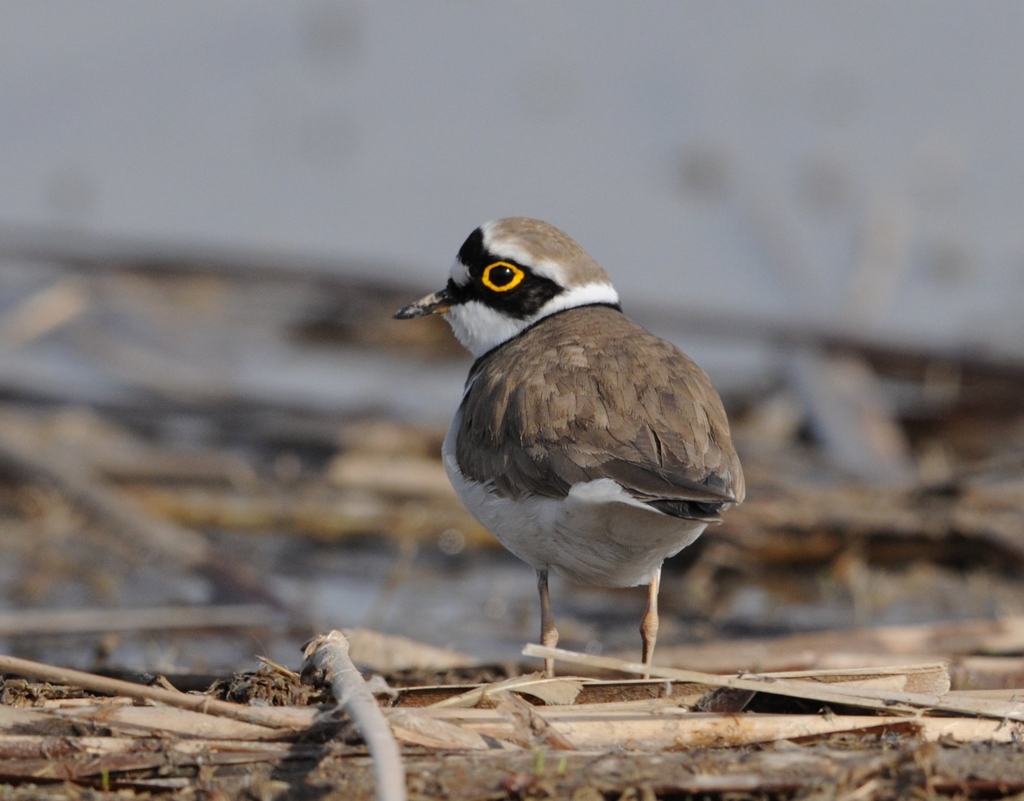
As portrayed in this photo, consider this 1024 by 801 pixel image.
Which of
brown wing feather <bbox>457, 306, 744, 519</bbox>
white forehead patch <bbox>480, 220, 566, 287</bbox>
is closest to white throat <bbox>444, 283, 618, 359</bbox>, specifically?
white forehead patch <bbox>480, 220, 566, 287</bbox>

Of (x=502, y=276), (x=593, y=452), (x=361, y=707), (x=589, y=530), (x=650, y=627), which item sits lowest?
(x=361, y=707)

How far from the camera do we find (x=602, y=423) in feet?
12.7

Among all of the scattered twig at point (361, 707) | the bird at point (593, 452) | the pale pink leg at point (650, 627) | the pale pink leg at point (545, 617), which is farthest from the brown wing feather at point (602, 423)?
the scattered twig at point (361, 707)

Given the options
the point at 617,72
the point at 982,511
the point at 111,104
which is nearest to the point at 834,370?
the point at 982,511

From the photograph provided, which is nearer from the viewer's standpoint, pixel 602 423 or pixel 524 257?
pixel 602 423

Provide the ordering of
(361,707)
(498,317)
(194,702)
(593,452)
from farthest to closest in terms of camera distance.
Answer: (498,317) → (593,452) → (194,702) → (361,707)

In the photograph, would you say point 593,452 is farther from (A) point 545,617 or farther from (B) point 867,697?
(B) point 867,697

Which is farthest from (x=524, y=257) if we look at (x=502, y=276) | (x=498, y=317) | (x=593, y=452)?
(x=593, y=452)

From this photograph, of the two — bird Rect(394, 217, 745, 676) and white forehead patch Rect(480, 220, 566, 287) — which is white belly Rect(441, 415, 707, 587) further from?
white forehead patch Rect(480, 220, 566, 287)

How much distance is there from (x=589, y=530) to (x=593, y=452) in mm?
215

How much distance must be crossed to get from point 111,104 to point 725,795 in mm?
12552

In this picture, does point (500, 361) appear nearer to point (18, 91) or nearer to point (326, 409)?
point (326, 409)

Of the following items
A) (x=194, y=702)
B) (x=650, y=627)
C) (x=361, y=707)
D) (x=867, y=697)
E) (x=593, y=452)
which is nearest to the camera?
(x=361, y=707)

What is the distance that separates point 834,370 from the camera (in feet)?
28.8
